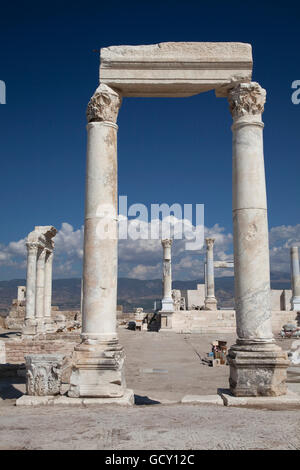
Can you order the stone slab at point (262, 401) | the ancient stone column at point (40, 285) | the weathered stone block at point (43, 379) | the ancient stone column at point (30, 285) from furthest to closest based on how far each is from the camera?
the ancient stone column at point (40, 285)
the ancient stone column at point (30, 285)
the weathered stone block at point (43, 379)
the stone slab at point (262, 401)

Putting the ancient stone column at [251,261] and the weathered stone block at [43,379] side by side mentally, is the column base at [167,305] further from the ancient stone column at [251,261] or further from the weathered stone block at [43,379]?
the weathered stone block at [43,379]

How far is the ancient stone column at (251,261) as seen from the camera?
30.1 feet

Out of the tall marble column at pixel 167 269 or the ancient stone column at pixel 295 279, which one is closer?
the tall marble column at pixel 167 269

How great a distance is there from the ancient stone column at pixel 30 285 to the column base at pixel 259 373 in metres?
21.2

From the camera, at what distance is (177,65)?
10664mm

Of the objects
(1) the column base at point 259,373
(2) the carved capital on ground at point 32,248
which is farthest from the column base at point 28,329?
(1) the column base at point 259,373

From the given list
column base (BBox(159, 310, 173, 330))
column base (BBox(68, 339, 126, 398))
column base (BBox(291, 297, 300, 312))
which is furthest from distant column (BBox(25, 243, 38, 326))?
column base (BBox(291, 297, 300, 312))

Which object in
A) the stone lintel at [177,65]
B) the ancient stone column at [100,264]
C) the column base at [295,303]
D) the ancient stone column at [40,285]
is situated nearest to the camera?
the ancient stone column at [100,264]

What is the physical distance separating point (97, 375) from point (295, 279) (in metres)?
36.1

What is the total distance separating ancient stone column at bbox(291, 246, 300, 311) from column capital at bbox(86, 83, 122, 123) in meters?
34.0

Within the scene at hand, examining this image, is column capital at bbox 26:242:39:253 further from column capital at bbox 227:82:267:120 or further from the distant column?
column capital at bbox 227:82:267:120

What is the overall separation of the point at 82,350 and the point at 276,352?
424 centimetres

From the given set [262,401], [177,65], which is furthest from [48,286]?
[262,401]

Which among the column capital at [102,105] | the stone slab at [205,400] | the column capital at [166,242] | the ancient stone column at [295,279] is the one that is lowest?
the stone slab at [205,400]
